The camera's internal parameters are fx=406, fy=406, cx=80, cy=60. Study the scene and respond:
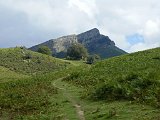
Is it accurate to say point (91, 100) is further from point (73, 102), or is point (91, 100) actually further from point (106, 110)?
point (106, 110)

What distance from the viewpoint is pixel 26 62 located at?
162 meters

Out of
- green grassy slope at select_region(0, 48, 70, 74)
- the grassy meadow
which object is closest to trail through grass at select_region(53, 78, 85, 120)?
the grassy meadow

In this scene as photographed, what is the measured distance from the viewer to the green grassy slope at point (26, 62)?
491 ft

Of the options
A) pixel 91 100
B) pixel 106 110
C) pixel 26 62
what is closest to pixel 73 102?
pixel 91 100

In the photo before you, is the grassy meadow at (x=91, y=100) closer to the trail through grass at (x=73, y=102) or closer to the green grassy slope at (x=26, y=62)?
the trail through grass at (x=73, y=102)

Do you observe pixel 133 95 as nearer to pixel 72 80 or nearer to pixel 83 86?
pixel 83 86

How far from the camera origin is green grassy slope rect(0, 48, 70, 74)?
14962 centimetres

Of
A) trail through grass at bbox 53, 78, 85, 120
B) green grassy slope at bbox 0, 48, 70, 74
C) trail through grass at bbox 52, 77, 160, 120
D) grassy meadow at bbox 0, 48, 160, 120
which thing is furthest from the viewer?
green grassy slope at bbox 0, 48, 70, 74

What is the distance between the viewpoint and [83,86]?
50875 mm

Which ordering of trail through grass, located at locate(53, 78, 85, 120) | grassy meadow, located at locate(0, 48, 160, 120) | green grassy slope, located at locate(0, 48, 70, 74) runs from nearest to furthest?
1. grassy meadow, located at locate(0, 48, 160, 120)
2. trail through grass, located at locate(53, 78, 85, 120)
3. green grassy slope, located at locate(0, 48, 70, 74)

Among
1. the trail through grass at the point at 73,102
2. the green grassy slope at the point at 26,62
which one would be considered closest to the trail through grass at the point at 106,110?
the trail through grass at the point at 73,102

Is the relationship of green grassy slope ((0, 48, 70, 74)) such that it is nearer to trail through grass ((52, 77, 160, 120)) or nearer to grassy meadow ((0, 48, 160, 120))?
grassy meadow ((0, 48, 160, 120))

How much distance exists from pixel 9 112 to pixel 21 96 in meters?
7.19

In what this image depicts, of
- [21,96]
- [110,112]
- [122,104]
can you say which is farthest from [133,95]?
[21,96]
